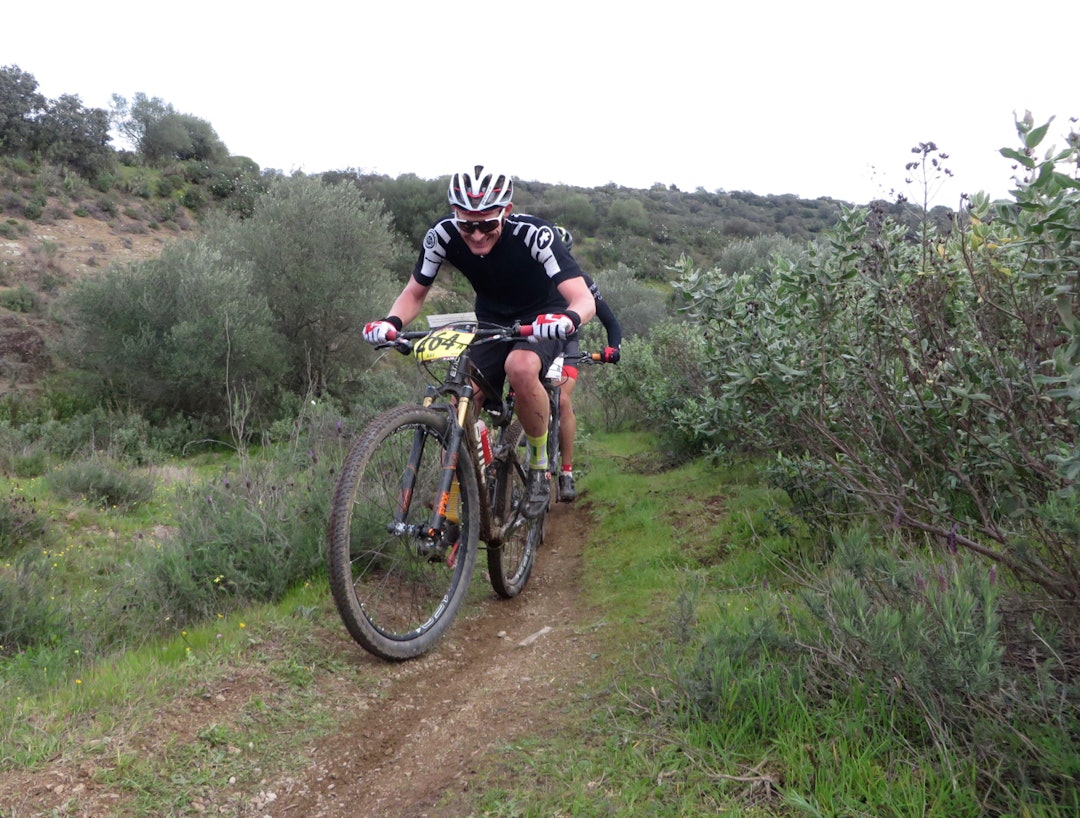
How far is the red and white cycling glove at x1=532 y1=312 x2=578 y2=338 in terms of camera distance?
3695 millimetres

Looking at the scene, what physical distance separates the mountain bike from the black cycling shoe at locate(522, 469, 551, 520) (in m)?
0.18

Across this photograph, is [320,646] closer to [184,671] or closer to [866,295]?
[184,671]

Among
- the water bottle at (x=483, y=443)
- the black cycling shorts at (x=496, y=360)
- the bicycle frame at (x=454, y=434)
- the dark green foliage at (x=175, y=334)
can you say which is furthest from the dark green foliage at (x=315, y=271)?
the bicycle frame at (x=454, y=434)

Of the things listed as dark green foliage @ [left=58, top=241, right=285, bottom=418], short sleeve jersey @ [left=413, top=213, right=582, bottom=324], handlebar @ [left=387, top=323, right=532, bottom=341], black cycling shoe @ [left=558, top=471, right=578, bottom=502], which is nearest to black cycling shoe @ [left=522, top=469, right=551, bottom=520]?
black cycling shoe @ [left=558, top=471, right=578, bottom=502]

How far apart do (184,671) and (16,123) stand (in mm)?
37650

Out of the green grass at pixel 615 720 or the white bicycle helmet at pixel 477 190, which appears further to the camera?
A: the white bicycle helmet at pixel 477 190

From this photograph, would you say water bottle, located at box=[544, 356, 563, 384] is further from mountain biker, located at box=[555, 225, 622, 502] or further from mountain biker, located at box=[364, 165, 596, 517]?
mountain biker, located at box=[555, 225, 622, 502]

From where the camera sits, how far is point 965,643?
2.16 meters

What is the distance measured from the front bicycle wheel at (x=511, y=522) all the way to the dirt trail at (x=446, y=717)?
0.92ft

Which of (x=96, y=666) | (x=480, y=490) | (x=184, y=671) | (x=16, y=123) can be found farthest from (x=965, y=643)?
(x=16, y=123)

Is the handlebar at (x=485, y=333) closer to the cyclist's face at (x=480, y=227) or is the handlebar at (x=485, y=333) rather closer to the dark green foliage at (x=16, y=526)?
the cyclist's face at (x=480, y=227)

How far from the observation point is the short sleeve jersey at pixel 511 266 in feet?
14.3

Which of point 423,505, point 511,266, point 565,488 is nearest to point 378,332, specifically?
point 423,505

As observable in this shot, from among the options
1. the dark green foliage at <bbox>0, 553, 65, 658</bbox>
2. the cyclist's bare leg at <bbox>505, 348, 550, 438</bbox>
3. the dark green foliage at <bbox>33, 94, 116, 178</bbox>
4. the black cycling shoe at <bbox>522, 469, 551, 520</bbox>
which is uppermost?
the dark green foliage at <bbox>33, 94, 116, 178</bbox>
